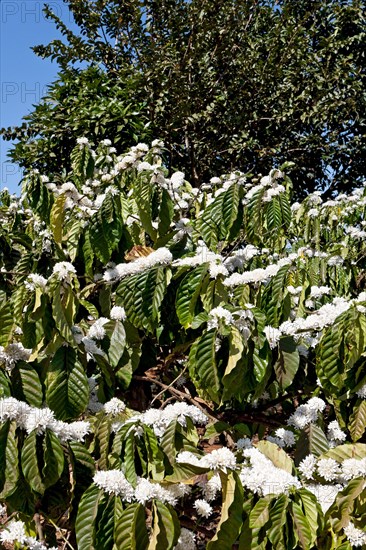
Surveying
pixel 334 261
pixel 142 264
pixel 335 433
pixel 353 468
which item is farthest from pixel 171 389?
pixel 334 261

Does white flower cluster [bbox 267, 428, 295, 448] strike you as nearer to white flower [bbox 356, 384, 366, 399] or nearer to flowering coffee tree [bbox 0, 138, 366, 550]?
flowering coffee tree [bbox 0, 138, 366, 550]

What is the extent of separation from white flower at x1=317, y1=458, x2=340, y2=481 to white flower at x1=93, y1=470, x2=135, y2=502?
20.5 inches

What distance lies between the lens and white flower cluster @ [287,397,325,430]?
192 cm

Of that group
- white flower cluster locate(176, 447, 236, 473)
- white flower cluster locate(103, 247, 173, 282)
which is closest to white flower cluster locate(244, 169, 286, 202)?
white flower cluster locate(103, 247, 173, 282)

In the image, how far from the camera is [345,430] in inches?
83.1

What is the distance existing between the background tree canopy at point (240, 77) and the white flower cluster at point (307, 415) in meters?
5.28

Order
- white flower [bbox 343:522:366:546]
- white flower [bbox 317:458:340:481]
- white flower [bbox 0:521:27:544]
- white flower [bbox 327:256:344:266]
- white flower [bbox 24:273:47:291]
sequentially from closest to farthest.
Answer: white flower [bbox 343:522:366:546], white flower [bbox 0:521:27:544], white flower [bbox 317:458:340:481], white flower [bbox 24:273:47:291], white flower [bbox 327:256:344:266]

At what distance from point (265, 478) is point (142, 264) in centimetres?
95

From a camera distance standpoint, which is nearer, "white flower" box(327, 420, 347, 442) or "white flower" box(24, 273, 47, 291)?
"white flower" box(24, 273, 47, 291)

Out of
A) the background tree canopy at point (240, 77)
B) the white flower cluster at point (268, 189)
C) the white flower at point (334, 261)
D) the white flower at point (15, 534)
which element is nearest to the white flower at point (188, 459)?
the white flower at point (15, 534)

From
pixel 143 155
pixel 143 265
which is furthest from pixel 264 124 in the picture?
pixel 143 265

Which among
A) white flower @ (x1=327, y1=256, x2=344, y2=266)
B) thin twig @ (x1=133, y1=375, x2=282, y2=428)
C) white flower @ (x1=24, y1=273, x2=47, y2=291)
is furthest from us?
white flower @ (x1=327, y1=256, x2=344, y2=266)

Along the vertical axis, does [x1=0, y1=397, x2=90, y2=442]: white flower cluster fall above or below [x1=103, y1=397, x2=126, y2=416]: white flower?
above

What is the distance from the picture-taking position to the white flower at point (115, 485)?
1.39 m
